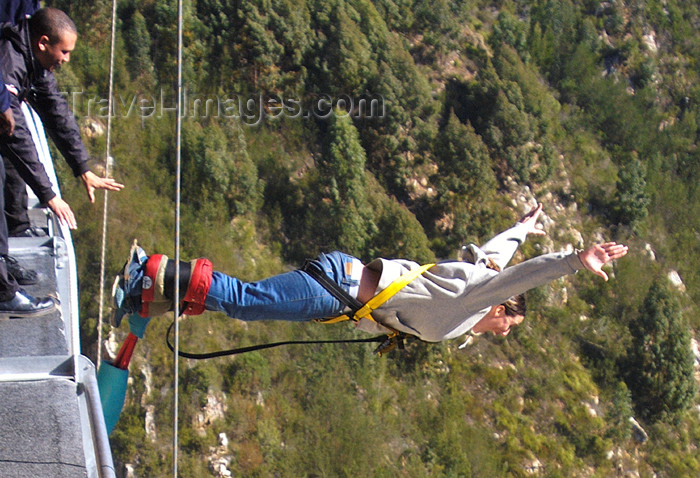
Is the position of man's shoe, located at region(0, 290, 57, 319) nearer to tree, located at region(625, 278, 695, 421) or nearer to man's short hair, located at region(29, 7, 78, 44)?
man's short hair, located at region(29, 7, 78, 44)

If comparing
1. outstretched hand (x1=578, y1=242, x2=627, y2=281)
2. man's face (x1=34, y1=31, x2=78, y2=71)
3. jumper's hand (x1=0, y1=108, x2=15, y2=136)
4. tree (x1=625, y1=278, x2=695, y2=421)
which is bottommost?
tree (x1=625, y1=278, x2=695, y2=421)

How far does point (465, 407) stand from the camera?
14297mm

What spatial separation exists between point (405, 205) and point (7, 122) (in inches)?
523

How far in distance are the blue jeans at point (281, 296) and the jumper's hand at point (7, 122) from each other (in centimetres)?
87

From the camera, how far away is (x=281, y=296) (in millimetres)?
3057

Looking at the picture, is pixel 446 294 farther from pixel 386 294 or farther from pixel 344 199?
pixel 344 199

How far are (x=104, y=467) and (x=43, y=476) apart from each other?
0.15 m

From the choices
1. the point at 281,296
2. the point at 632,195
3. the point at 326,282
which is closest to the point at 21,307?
the point at 281,296


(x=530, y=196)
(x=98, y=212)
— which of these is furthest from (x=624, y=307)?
(x=98, y=212)

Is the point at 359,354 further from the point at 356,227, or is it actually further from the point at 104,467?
the point at 104,467

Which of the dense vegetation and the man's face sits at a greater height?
the man's face

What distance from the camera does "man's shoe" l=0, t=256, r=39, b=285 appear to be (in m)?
2.42

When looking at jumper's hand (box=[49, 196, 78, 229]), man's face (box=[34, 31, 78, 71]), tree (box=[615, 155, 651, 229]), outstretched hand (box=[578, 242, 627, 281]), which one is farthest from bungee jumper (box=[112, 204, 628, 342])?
tree (box=[615, 155, 651, 229])

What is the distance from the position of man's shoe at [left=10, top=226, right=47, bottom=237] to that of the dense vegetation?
31.5 feet
